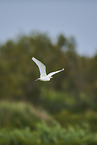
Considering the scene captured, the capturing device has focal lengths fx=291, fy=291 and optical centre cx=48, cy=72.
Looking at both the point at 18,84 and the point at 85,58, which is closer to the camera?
the point at 18,84

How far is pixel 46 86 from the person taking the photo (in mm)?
29750

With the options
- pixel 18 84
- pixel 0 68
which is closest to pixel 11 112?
pixel 0 68

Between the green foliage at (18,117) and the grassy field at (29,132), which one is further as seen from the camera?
the green foliage at (18,117)

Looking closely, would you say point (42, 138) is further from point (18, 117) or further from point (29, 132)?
point (18, 117)

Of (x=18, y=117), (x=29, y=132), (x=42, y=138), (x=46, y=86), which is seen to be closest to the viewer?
(x=29, y=132)

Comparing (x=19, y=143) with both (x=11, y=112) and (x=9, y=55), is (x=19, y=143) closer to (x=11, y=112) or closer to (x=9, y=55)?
(x=11, y=112)

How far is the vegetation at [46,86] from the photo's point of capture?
15.4 metres

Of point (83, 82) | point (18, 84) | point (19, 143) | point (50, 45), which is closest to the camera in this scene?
point (19, 143)

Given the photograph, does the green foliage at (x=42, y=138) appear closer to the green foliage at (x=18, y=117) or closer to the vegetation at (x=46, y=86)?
the vegetation at (x=46, y=86)

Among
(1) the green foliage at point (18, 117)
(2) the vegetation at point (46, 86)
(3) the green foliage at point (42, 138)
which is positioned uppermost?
(2) the vegetation at point (46, 86)

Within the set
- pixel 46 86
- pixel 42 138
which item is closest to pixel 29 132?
pixel 42 138

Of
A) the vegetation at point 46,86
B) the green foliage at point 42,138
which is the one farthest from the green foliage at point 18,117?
the green foliage at point 42,138

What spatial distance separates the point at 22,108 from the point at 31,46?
14.7m

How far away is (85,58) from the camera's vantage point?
37.5m
